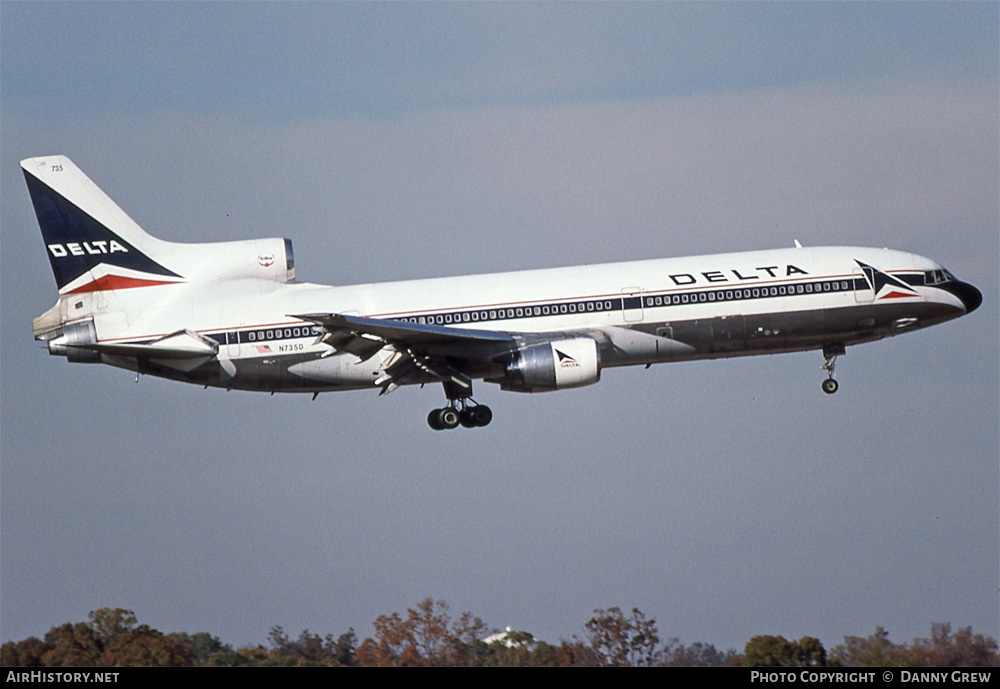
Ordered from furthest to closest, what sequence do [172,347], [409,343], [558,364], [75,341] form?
[75,341]
[172,347]
[409,343]
[558,364]

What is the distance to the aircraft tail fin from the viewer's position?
162 feet

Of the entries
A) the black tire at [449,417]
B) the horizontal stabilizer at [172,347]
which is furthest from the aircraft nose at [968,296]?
the horizontal stabilizer at [172,347]

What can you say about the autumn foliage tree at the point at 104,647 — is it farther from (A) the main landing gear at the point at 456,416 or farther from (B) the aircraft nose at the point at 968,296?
(B) the aircraft nose at the point at 968,296

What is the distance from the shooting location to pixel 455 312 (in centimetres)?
4759

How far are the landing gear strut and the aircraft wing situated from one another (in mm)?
10857

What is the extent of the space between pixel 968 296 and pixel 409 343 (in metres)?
18.7

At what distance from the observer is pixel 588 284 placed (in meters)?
47.5

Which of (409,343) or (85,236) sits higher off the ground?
(85,236)

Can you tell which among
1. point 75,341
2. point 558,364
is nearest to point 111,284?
point 75,341

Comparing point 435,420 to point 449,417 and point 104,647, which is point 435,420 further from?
point 104,647

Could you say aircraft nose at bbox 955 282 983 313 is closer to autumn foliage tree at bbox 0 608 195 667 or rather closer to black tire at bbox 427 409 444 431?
black tire at bbox 427 409 444 431
